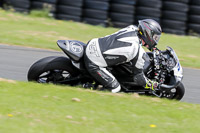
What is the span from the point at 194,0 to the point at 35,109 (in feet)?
33.2

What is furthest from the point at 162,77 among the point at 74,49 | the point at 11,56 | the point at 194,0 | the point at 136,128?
the point at 194,0

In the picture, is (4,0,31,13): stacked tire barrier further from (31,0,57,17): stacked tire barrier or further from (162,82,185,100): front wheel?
(162,82,185,100): front wheel

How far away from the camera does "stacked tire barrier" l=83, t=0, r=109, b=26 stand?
43.8 ft

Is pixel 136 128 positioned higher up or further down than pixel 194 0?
further down

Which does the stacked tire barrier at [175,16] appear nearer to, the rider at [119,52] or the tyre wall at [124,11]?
the tyre wall at [124,11]

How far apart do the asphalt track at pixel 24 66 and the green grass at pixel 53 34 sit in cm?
61

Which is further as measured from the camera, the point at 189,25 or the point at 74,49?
the point at 189,25

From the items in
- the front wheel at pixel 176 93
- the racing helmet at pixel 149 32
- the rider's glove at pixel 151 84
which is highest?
the racing helmet at pixel 149 32

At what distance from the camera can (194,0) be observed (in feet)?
43.9

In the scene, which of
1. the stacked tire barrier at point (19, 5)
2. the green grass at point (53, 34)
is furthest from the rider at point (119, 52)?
the stacked tire barrier at point (19, 5)

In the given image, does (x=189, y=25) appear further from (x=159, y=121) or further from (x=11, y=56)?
(x=159, y=121)

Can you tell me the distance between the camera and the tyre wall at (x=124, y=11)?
43.9 feet

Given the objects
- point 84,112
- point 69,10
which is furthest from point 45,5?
point 84,112

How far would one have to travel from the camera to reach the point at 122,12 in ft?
44.5
